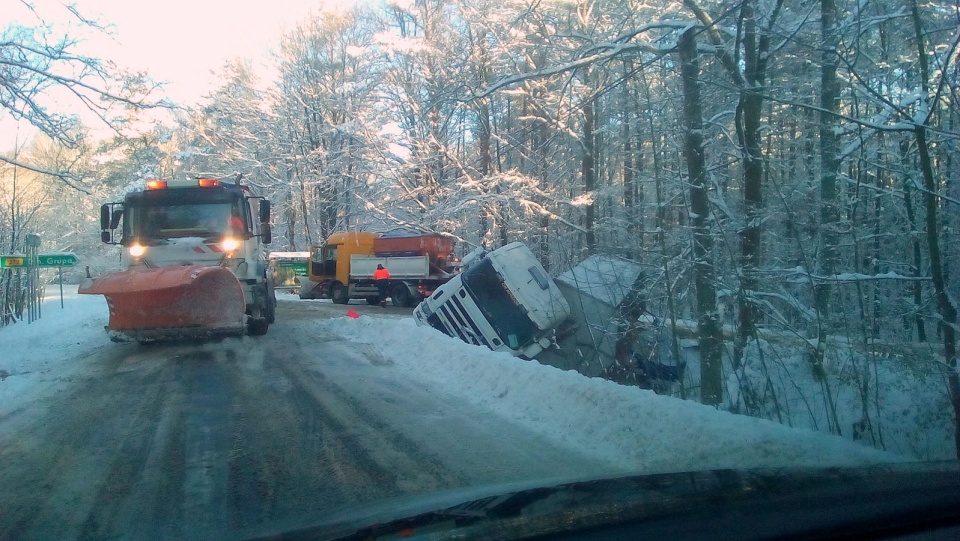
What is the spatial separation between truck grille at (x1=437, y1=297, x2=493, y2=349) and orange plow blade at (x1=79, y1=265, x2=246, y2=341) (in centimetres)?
423

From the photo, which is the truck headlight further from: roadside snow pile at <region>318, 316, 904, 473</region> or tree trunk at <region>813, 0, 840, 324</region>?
tree trunk at <region>813, 0, 840, 324</region>

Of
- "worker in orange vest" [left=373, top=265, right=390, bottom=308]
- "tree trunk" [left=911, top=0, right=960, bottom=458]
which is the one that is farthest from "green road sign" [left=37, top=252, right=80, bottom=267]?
"tree trunk" [left=911, top=0, right=960, bottom=458]

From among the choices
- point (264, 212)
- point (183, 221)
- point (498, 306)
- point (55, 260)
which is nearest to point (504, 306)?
point (498, 306)

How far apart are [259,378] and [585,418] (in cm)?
513

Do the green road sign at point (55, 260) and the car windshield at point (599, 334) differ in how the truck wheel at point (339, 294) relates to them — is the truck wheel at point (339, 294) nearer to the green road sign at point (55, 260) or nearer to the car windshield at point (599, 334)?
the car windshield at point (599, 334)

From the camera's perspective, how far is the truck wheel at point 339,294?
1086 inches

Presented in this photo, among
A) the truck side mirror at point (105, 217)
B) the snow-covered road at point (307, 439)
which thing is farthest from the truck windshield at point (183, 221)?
the snow-covered road at point (307, 439)

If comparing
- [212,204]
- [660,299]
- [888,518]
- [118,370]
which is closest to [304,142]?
[212,204]

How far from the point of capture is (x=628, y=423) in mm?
6199

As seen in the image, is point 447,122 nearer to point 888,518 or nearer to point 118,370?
point 118,370

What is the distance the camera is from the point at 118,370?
33.8ft

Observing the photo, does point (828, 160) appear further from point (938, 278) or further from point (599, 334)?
point (599, 334)

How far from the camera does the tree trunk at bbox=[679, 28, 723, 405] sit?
8953 millimetres

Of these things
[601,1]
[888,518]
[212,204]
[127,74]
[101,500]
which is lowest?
[101,500]
